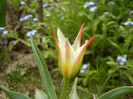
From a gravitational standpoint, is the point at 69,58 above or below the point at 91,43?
above

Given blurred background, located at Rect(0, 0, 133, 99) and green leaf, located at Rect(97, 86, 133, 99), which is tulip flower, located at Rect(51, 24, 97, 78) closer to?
green leaf, located at Rect(97, 86, 133, 99)

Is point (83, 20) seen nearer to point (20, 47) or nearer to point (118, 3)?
point (118, 3)

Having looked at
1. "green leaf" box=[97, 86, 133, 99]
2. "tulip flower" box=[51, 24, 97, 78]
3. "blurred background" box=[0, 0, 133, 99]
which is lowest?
"blurred background" box=[0, 0, 133, 99]

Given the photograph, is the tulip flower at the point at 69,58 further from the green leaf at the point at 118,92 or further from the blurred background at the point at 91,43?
the blurred background at the point at 91,43

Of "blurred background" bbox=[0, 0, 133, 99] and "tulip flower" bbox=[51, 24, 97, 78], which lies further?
"blurred background" bbox=[0, 0, 133, 99]

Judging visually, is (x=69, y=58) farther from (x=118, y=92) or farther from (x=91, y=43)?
(x=91, y=43)

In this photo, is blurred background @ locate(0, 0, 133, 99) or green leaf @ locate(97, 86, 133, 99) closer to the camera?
green leaf @ locate(97, 86, 133, 99)

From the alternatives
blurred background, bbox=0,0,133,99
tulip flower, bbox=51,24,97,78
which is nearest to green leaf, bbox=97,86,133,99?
tulip flower, bbox=51,24,97,78

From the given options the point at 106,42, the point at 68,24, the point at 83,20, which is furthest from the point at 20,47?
the point at 106,42

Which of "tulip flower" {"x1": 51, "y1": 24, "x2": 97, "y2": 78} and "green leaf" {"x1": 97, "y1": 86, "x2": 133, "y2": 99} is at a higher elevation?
"tulip flower" {"x1": 51, "y1": 24, "x2": 97, "y2": 78}

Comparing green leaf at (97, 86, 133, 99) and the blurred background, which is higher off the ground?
green leaf at (97, 86, 133, 99)

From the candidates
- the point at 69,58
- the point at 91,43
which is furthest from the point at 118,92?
the point at 91,43
